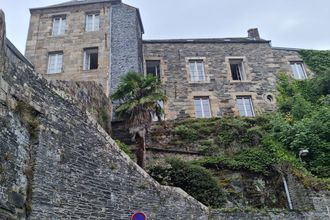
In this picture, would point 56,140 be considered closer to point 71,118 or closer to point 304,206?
point 71,118

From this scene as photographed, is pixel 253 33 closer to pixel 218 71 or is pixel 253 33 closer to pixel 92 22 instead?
pixel 218 71

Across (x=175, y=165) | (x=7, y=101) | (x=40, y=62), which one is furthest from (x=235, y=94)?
(x=7, y=101)

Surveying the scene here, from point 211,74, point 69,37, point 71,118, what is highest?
point 69,37

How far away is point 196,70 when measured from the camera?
20.3 meters

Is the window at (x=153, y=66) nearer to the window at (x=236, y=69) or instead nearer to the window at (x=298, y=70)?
the window at (x=236, y=69)

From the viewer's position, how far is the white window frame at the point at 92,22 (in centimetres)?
1997

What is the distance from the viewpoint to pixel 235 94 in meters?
19.3

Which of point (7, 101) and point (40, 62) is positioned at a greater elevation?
point (40, 62)

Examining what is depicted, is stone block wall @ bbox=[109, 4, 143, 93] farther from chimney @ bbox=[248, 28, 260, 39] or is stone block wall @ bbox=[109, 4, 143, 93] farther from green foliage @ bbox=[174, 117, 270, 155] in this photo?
chimney @ bbox=[248, 28, 260, 39]

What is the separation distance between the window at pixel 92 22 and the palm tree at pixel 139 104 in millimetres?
7070

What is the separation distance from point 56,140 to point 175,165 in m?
5.19

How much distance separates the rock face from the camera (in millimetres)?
6312

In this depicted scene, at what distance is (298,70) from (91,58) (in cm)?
1203

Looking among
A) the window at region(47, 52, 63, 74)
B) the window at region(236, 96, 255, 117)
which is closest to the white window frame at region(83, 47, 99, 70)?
the window at region(47, 52, 63, 74)
